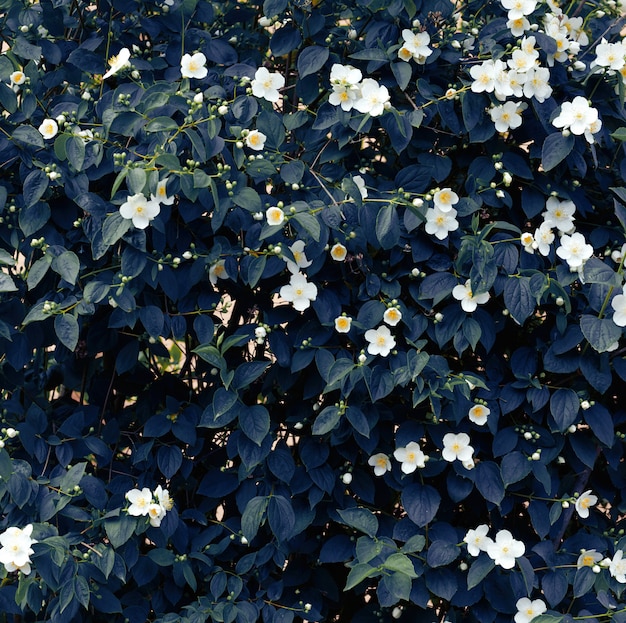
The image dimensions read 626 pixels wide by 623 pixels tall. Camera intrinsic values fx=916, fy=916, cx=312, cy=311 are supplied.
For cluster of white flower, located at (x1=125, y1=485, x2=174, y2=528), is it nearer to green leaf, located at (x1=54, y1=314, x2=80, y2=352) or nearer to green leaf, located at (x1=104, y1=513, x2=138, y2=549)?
green leaf, located at (x1=104, y1=513, x2=138, y2=549)

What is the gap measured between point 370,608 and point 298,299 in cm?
87

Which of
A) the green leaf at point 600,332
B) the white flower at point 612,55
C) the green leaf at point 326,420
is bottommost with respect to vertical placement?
the green leaf at point 326,420

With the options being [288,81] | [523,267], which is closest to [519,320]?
[523,267]

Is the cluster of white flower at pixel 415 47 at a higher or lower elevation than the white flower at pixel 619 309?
higher

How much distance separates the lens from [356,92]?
2.05 m

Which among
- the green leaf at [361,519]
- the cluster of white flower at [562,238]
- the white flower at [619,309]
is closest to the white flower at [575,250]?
the cluster of white flower at [562,238]

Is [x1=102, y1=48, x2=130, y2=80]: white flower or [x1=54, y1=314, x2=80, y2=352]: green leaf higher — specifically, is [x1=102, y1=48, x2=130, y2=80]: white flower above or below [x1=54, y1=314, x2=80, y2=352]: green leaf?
above

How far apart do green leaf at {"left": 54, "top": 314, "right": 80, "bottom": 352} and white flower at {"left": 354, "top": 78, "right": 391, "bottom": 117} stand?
78 centimetres

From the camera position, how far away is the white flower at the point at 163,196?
76.4 inches

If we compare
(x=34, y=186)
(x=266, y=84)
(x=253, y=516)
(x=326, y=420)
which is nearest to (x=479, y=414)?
(x=326, y=420)

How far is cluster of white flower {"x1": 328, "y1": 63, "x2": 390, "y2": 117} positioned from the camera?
79.4 inches

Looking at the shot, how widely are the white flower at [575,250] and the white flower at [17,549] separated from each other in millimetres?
1317

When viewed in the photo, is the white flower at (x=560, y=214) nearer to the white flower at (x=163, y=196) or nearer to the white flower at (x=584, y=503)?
the white flower at (x=584, y=503)

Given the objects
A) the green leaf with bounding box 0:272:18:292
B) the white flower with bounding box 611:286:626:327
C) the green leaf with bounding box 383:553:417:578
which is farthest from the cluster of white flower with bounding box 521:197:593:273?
the green leaf with bounding box 0:272:18:292
